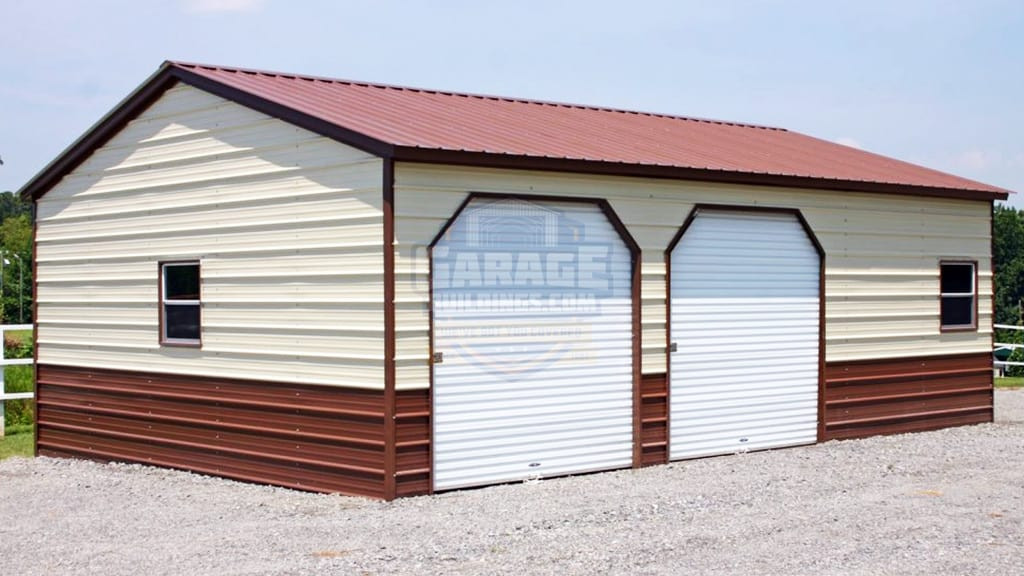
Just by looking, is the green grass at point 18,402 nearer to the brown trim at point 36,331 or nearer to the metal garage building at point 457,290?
the brown trim at point 36,331

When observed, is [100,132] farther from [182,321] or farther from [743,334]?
[743,334]

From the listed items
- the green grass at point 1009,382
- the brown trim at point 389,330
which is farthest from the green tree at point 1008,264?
the brown trim at point 389,330

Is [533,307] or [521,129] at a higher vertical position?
[521,129]

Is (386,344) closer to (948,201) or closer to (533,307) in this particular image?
(533,307)

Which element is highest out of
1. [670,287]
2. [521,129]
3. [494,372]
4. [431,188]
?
[521,129]

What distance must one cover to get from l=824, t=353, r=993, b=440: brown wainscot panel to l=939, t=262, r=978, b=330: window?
1.53 feet

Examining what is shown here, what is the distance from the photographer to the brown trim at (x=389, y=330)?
10203mm

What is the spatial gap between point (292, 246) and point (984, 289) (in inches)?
381

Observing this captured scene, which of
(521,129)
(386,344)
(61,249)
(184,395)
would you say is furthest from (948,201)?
(61,249)

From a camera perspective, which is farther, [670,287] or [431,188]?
[670,287]

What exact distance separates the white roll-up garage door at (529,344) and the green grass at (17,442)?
263 inches

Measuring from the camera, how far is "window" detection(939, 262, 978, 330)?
611 inches

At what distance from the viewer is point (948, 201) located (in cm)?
1527

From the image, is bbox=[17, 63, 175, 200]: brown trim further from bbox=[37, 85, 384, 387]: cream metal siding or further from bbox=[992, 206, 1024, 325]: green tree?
bbox=[992, 206, 1024, 325]: green tree
